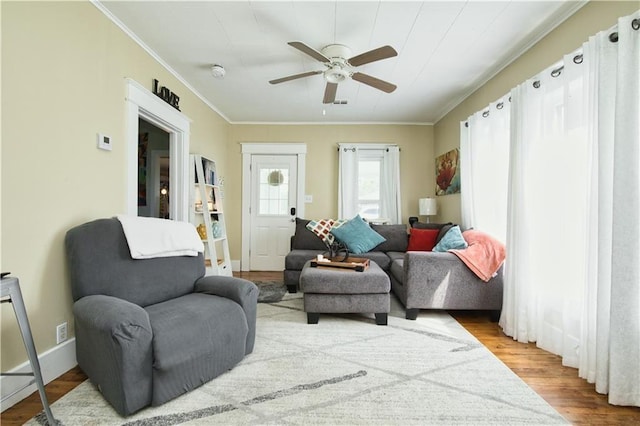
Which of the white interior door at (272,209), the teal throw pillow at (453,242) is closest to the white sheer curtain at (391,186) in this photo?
the white interior door at (272,209)

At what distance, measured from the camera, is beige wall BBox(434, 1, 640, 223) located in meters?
1.88

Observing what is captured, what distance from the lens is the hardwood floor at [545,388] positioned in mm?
1500

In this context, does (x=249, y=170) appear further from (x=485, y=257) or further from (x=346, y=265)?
(x=485, y=257)

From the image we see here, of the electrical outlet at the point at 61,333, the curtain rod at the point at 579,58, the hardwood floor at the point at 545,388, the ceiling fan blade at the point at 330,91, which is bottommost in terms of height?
the hardwood floor at the point at 545,388

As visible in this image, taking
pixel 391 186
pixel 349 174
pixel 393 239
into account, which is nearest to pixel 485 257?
pixel 393 239

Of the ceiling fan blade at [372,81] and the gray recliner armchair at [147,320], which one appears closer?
the gray recliner armchair at [147,320]

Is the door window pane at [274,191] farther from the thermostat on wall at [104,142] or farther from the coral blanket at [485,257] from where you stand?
the coral blanket at [485,257]

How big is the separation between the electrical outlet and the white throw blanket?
0.63 metres

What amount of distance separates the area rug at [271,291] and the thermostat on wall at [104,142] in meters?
2.10

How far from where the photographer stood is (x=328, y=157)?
5.06m

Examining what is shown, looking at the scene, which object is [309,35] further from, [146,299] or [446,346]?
[446,346]

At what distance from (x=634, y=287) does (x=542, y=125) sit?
4.37 feet

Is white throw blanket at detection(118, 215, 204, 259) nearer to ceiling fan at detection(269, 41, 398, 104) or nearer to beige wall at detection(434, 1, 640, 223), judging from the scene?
ceiling fan at detection(269, 41, 398, 104)

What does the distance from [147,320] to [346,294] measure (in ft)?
5.39
